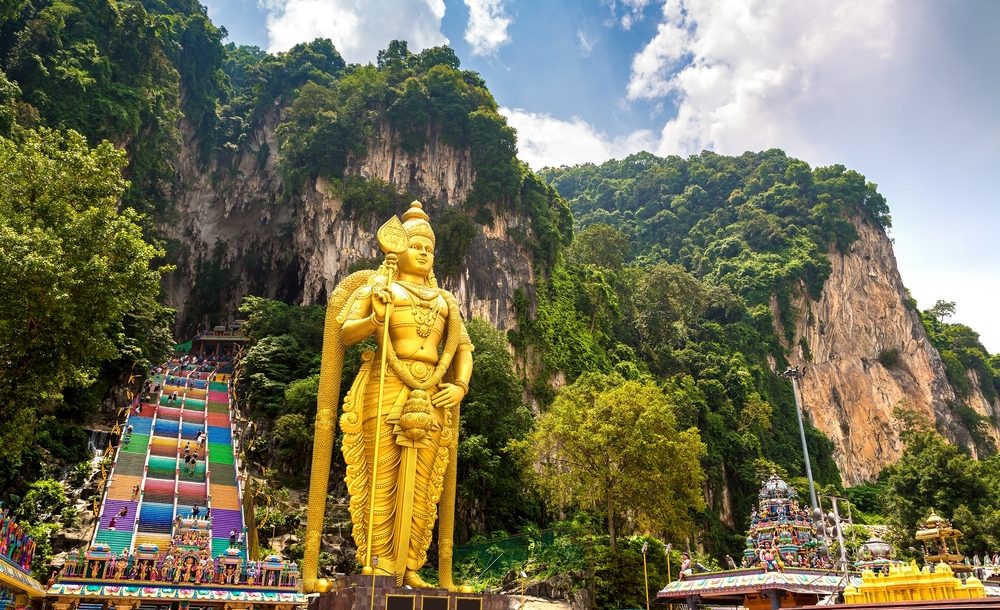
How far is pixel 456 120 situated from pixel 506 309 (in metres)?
8.00

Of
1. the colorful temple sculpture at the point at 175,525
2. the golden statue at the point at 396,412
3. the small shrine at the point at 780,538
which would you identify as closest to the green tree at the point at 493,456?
the colorful temple sculpture at the point at 175,525

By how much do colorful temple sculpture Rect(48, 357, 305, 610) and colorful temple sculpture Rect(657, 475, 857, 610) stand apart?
18.2 feet

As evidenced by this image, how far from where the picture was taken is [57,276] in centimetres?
903

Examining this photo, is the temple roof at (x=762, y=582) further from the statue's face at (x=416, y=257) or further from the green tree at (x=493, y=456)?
the green tree at (x=493, y=456)

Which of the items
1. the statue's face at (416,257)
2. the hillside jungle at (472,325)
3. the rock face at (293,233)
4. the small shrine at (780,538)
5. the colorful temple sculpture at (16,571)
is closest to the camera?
the colorful temple sculpture at (16,571)

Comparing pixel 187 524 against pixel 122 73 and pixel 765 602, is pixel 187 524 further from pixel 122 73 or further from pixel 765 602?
pixel 122 73

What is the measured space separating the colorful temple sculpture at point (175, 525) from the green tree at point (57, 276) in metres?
2.41

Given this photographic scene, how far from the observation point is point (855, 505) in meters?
30.9

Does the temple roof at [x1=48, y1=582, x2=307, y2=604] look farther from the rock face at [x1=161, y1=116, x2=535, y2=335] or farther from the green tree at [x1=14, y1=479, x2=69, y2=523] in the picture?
the rock face at [x1=161, y1=116, x2=535, y2=335]

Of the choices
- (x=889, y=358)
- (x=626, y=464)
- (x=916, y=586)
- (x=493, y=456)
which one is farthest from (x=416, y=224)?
(x=889, y=358)

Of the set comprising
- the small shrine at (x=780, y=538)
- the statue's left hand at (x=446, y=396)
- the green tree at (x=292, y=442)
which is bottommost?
the small shrine at (x=780, y=538)

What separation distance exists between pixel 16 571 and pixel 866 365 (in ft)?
137

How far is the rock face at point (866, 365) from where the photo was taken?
123 feet

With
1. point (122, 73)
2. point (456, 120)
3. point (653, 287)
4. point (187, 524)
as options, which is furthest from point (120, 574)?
point (653, 287)
